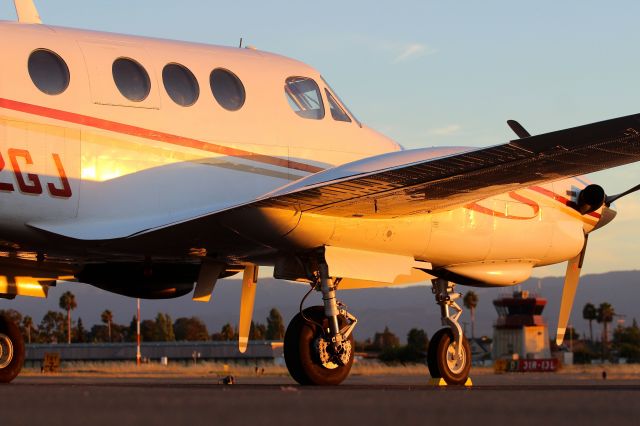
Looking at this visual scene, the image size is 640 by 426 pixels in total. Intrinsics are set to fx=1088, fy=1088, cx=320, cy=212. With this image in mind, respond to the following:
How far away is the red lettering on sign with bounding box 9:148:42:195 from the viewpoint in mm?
12773

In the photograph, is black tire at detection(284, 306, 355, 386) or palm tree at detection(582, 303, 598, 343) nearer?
black tire at detection(284, 306, 355, 386)

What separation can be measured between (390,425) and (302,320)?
306 inches

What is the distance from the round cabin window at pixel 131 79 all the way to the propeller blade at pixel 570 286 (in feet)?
24.7

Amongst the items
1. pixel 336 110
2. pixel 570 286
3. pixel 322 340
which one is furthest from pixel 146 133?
pixel 570 286

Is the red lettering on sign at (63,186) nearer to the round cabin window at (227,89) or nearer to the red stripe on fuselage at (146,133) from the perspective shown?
the red stripe on fuselage at (146,133)

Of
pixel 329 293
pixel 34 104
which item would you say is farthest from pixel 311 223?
pixel 34 104

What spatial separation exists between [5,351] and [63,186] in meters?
3.84

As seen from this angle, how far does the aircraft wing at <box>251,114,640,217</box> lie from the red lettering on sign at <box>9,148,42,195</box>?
8.87 ft

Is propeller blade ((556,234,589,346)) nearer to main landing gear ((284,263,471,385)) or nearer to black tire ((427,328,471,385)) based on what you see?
black tire ((427,328,471,385))

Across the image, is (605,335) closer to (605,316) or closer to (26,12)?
(605,316)

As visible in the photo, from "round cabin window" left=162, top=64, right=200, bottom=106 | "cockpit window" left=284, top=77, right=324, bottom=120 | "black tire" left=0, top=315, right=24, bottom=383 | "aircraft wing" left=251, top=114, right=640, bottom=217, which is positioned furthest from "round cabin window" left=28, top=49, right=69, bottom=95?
"black tire" left=0, top=315, right=24, bottom=383

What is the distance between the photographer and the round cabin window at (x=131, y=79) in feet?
45.2

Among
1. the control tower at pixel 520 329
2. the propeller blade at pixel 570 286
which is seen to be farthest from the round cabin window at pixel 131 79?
the control tower at pixel 520 329

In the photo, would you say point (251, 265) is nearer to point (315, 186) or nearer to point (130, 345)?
point (315, 186)
